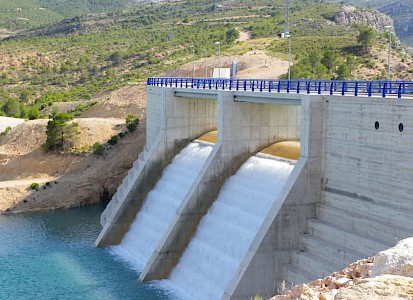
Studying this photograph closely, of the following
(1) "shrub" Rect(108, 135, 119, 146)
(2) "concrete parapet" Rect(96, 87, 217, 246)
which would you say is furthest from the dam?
(1) "shrub" Rect(108, 135, 119, 146)

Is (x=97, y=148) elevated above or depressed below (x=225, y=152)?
below

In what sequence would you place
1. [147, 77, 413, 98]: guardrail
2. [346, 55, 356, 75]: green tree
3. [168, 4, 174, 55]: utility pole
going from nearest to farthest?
[147, 77, 413, 98]: guardrail → [346, 55, 356, 75]: green tree → [168, 4, 174, 55]: utility pole

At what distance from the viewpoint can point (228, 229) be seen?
96.2ft

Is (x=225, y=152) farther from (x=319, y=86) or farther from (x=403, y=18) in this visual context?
(x=403, y=18)

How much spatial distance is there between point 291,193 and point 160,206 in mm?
13022

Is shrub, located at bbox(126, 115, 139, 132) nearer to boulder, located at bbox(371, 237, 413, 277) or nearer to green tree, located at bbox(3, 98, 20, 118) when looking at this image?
green tree, located at bbox(3, 98, 20, 118)

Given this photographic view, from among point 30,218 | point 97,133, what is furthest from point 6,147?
point 30,218

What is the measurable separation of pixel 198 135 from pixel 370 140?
63.0 feet

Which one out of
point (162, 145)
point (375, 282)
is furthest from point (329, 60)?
point (375, 282)

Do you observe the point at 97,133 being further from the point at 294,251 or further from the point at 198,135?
the point at 294,251

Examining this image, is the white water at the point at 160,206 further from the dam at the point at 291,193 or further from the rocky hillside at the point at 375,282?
the rocky hillside at the point at 375,282

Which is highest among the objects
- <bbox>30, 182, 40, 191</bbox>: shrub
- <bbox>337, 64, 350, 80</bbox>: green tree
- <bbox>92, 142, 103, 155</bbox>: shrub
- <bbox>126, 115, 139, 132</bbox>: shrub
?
<bbox>337, 64, 350, 80</bbox>: green tree

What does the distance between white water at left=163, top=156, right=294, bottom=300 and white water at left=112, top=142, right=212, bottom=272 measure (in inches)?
133

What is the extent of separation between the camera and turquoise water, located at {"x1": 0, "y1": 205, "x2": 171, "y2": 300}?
29406 millimetres
